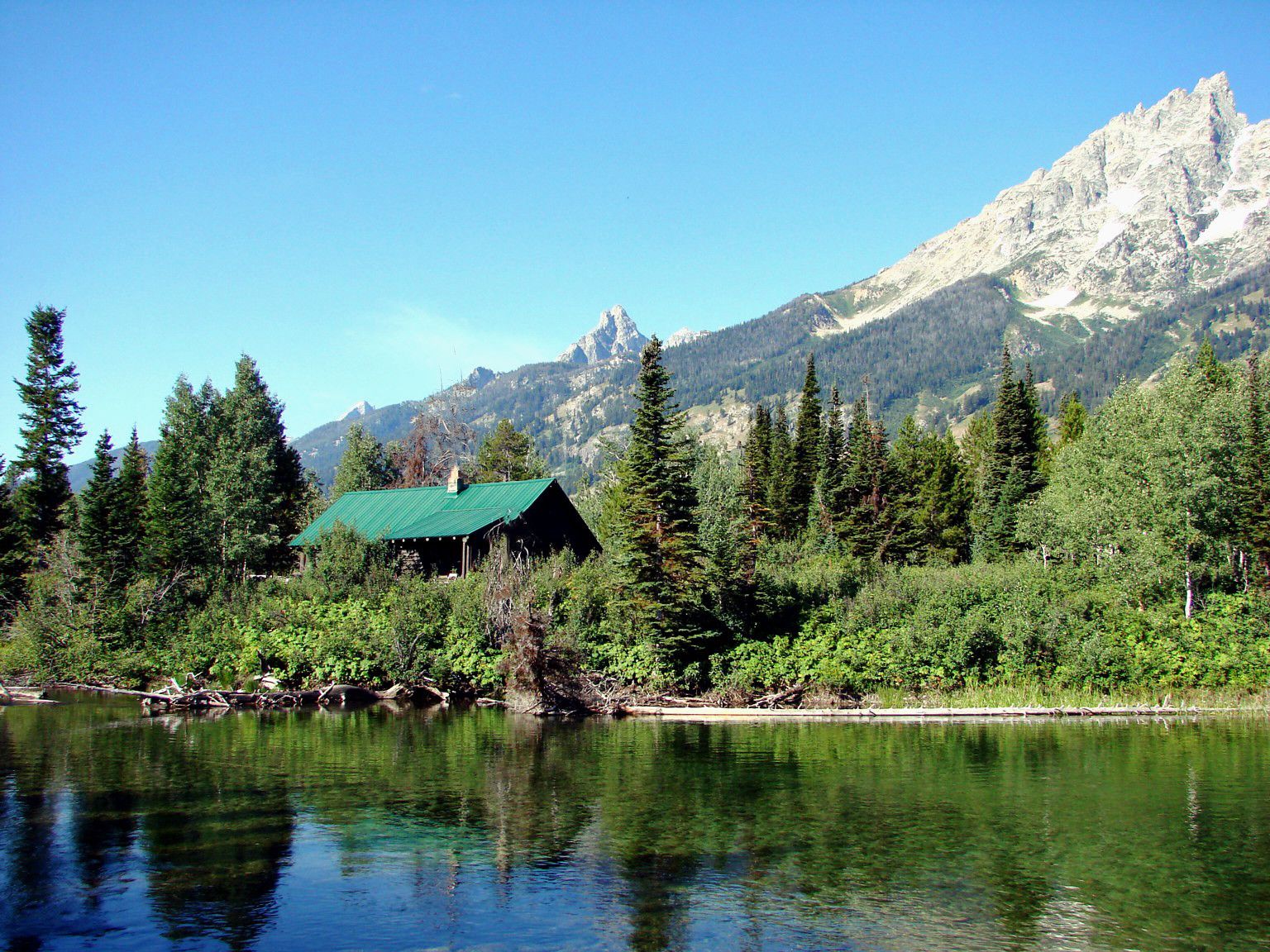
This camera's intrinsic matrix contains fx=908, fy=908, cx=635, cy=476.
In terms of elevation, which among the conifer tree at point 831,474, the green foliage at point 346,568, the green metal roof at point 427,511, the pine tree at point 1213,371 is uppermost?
the pine tree at point 1213,371

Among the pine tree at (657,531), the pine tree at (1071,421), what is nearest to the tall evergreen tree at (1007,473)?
the pine tree at (1071,421)

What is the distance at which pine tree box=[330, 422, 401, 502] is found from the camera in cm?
8212

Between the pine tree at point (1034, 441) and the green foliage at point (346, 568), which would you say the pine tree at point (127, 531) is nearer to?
the green foliage at point (346, 568)

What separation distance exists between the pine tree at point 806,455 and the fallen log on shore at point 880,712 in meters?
38.2

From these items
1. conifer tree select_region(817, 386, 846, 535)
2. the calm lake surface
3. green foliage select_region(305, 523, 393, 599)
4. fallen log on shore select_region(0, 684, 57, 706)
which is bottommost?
the calm lake surface

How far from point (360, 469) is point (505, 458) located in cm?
1317

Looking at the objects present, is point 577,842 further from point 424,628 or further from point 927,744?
point 424,628

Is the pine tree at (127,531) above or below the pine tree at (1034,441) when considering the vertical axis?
below

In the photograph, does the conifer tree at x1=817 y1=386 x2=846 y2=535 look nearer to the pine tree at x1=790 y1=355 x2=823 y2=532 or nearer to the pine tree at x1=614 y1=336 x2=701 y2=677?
the pine tree at x1=790 y1=355 x2=823 y2=532

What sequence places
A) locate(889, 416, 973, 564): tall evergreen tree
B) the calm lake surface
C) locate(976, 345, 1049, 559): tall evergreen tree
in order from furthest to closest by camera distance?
1. locate(889, 416, 973, 564): tall evergreen tree
2. locate(976, 345, 1049, 559): tall evergreen tree
3. the calm lake surface

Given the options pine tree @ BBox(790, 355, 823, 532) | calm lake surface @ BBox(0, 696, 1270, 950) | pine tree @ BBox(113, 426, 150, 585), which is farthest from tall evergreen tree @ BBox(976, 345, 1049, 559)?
pine tree @ BBox(113, 426, 150, 585)

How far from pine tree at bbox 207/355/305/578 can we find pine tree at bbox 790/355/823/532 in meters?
38.7

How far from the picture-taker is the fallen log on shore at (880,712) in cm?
3177

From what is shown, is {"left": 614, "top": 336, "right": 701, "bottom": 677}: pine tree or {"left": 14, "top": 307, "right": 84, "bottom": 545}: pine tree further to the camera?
{"left": 14, "top": 307, "right": 84, "bottom": 545}: pine tree
